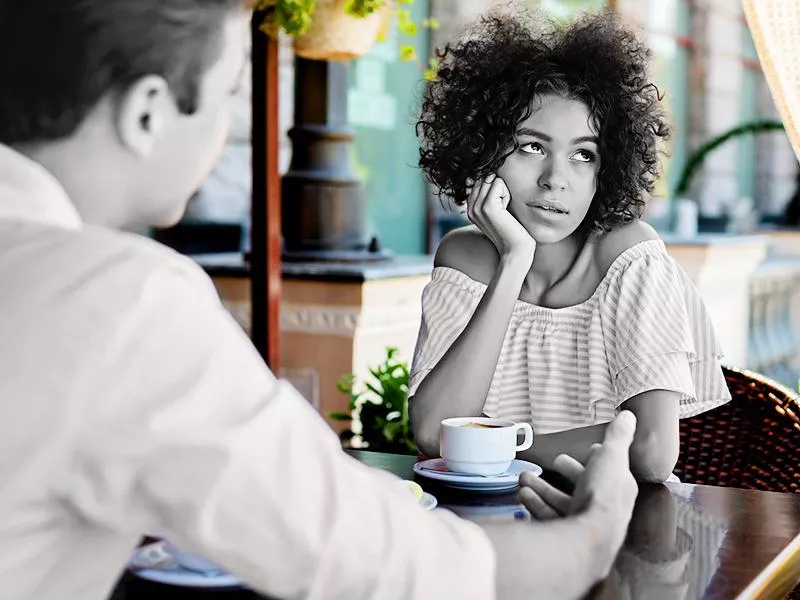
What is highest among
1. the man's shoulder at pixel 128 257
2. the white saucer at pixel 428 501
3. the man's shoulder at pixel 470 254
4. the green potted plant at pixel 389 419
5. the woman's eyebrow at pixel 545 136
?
the woman's eyebrow at pixel 545 136

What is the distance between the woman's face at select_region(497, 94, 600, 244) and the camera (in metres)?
1.56

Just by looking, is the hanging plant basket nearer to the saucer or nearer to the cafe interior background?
the cafe interior background

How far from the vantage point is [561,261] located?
5.35 ft

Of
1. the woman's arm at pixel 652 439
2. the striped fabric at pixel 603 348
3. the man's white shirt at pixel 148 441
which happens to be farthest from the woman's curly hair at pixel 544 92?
the man's white shirt at pixel 148 441

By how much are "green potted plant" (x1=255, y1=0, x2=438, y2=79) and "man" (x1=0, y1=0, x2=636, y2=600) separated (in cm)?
199

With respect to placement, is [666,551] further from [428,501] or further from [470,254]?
[470,254]

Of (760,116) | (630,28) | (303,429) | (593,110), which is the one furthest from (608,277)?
(760,116)

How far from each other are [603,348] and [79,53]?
0.97 metres

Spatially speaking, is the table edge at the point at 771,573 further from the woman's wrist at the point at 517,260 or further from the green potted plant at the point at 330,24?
the green potted plant at the point at 330,24

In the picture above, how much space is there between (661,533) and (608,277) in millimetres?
424

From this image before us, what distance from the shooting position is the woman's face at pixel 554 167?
156 cm

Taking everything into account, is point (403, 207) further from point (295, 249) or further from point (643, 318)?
point (643, 318)

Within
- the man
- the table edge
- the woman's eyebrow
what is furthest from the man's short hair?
the woman's eyebrow

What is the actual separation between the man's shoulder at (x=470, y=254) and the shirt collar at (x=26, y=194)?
0.91 meters
